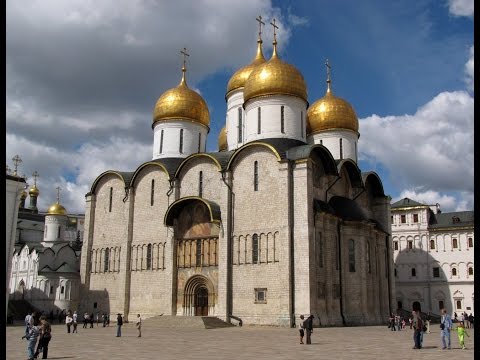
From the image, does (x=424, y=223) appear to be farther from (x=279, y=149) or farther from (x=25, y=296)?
(x=25, y=296)

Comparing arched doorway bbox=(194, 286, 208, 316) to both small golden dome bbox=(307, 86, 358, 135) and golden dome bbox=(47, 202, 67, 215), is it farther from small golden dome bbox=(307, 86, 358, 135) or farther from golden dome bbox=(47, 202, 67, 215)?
golden dome bbox=(47, 202, 67, 215)

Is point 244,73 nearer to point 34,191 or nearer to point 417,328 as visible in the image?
point 417,328

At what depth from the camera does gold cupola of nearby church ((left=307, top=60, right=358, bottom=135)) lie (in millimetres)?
34375

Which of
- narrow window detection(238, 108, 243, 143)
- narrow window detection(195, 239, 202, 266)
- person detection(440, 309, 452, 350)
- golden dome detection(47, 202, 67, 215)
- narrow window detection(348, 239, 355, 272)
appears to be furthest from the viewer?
golden dome detection(47, 202, 67, 215)

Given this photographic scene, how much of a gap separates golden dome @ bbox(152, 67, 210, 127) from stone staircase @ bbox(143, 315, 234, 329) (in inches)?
519

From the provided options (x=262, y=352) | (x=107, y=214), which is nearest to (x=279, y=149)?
(x=107, y=214)

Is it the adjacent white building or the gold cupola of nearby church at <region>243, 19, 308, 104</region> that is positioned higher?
the gold cupola of nearby church at <region>243, 19, 308, 104</region>

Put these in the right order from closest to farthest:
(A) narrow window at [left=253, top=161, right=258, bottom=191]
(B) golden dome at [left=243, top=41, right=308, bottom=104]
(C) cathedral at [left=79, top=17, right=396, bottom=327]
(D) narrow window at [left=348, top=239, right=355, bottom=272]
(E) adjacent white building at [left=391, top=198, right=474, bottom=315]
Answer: (C) cathedral at [left=79, top=17, right=396, bottom=327], (A) narrow window at [left=253, top=161, right=258, bottom=191], (D) narrow window at [left=348, top=239, right=355, bottom=272], (B) golden dome at [left=243, top=41, right=308, bottom=104], (E) adjacent white building at [left=391, top=198, right=474, bottom=315]

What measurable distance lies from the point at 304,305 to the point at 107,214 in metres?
15.7

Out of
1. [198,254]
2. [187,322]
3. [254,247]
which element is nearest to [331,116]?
[254,247]

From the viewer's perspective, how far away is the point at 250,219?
27.3 m

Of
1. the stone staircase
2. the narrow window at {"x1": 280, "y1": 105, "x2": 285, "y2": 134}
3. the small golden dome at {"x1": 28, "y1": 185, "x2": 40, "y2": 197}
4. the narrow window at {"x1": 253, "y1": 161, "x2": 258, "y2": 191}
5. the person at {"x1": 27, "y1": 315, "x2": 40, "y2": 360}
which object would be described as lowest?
the stone staircase

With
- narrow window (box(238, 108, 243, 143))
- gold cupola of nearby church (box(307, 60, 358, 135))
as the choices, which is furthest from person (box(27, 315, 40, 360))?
gold cupola of nearby church (box(307, 60, 358, 135))

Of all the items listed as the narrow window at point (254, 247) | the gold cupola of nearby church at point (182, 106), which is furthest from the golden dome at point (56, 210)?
the narrow window at point (254, 247)
